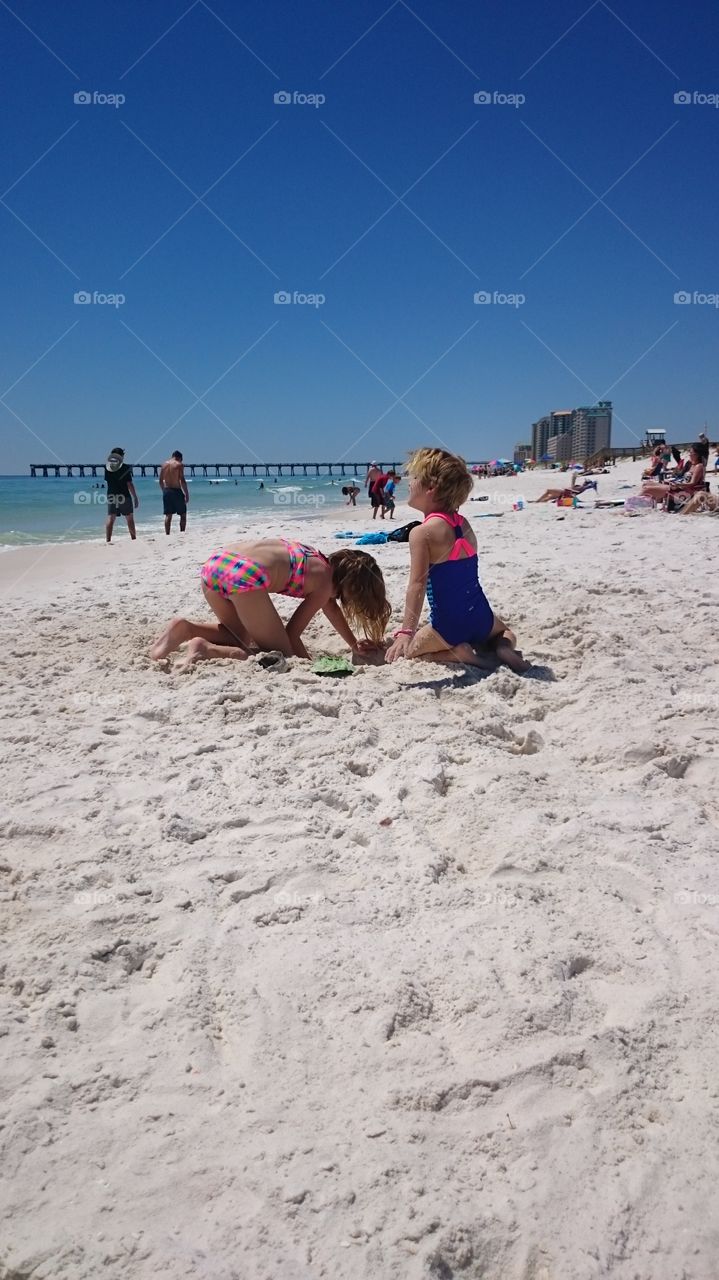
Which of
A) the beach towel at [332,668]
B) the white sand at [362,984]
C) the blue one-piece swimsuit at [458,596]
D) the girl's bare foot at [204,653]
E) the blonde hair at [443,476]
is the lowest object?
the white sand at [362,984]

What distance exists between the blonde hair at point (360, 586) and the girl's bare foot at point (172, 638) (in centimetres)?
102

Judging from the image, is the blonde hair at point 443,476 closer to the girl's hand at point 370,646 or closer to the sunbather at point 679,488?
the girl's hand at point 370,646

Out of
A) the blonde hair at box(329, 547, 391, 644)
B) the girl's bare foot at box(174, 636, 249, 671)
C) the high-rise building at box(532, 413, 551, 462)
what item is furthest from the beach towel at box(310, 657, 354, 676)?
the high-rise building at box(532, 413, 551, 462)

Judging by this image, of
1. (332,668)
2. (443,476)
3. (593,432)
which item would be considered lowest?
(332,668)

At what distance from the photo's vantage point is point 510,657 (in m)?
4.23

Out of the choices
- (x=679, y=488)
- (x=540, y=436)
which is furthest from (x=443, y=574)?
(x=540, y=436)

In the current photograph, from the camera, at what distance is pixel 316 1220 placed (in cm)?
135

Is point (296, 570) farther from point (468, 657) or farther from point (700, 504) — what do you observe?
point (700, 504)

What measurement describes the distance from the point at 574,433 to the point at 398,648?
8650cm

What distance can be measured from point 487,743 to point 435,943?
130cm

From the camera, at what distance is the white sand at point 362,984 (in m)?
1.34

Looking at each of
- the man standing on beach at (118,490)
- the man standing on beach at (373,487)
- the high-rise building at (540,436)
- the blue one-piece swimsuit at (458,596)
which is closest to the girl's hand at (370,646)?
the blue one-piece swimsuit at (458,596)

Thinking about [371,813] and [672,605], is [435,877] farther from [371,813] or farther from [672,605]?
[672,605]

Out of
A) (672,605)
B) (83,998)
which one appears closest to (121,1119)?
(83,998)
